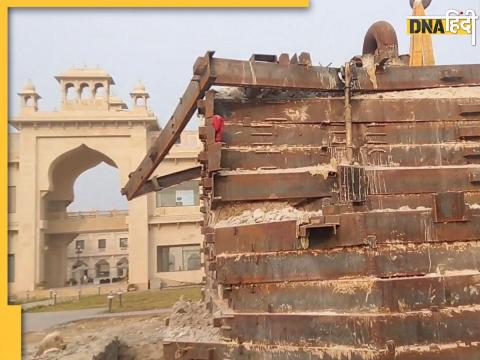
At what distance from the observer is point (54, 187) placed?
113 feet

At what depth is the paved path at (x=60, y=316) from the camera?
16873 millimetres

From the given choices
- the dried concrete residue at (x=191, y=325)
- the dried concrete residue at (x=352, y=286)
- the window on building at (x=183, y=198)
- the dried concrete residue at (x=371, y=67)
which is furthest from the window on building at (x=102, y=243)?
the dried concrete residue at (x=352, y=286)

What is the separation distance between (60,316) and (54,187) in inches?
681

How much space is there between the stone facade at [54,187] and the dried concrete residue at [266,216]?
90.1ft

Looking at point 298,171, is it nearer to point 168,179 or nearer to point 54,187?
point 168,179

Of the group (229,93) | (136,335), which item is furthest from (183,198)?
(229,93)

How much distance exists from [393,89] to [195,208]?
2841 cm

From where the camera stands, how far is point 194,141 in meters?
35.1

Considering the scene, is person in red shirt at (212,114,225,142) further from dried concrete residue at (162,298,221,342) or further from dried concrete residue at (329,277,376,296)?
dried concrete residue at (162,298,221,342)

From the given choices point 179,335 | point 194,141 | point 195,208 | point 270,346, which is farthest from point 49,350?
point 194,141

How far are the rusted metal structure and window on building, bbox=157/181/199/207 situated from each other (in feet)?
88.9

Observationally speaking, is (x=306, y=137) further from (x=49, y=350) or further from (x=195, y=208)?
(x=195, y=208)

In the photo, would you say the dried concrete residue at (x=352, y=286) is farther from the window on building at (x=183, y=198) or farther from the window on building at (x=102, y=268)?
the window on building at (x=102, y=268)

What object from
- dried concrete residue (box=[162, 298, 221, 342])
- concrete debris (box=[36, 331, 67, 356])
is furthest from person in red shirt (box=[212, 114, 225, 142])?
concrete debris (box=[36, 331, 67, 356])
